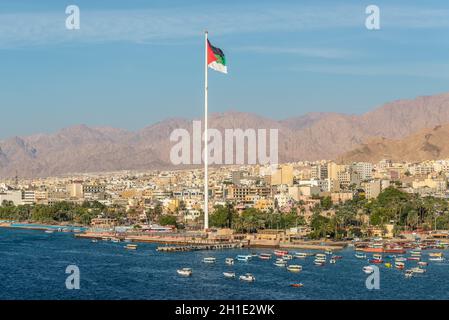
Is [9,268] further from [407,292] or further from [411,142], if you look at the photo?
[411,142]

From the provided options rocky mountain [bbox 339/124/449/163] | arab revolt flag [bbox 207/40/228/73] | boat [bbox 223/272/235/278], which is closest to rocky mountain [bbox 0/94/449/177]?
rocky mountain [bbox 339/124/449/163]

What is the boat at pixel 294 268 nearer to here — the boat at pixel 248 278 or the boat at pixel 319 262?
the boat at pixel 319 262

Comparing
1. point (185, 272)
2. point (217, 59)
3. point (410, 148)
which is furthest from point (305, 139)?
point (185, 272)

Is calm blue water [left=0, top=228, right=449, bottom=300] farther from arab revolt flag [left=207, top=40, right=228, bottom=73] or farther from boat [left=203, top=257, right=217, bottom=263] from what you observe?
arab revolt flag [left=207, top=40, right=228, bottom=73]

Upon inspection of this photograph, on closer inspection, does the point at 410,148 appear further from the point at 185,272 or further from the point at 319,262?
the point at 185,272

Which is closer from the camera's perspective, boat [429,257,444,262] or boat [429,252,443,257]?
boat [429,257,444,262]

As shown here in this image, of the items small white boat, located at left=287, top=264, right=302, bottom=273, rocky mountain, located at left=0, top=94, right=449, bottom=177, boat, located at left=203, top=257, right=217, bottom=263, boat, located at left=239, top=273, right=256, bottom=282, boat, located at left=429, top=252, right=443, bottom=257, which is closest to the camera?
boat, located at left=239, top=273, right=256, bottom=282
